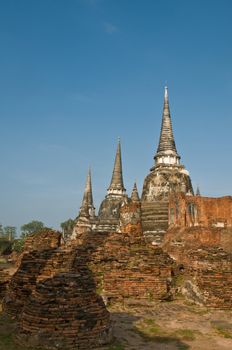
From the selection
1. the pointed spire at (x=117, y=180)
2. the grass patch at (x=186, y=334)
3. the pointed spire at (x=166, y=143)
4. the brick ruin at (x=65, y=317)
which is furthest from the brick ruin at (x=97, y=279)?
the pointed spire at (x=117, y=180)

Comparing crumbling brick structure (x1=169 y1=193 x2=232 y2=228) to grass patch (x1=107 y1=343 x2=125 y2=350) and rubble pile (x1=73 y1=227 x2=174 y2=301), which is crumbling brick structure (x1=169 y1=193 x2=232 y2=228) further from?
grass patch (x1=107 y1=343 x2=125 y2=350)

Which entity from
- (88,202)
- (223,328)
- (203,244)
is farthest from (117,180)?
(223,328)

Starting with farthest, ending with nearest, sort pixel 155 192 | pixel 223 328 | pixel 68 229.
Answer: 1. pixel 68 229
2. pixel 155 192
3. pixel 223 328

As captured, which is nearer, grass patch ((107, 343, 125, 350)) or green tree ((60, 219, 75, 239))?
grass patch ((107, 343, 125, 350))

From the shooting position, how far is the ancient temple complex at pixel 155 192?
24.8 meters

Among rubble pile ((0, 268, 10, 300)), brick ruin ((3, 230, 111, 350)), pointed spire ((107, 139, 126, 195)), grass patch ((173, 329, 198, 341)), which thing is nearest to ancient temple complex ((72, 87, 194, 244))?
pointed spire ((107, 139, 126, 195))

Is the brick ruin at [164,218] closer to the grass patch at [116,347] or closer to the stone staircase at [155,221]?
the stone staircase at [155,221]

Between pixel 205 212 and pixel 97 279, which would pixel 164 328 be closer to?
pixel 97 279

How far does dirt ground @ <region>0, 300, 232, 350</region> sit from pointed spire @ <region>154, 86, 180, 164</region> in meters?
23.6

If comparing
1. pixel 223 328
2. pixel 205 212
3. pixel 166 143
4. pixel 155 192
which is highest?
pixel 166 143

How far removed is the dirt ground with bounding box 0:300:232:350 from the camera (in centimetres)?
550

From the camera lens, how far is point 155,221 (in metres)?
24.7

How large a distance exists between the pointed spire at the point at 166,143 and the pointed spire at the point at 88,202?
40.9ft

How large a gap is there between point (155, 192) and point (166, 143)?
17.7 feet
